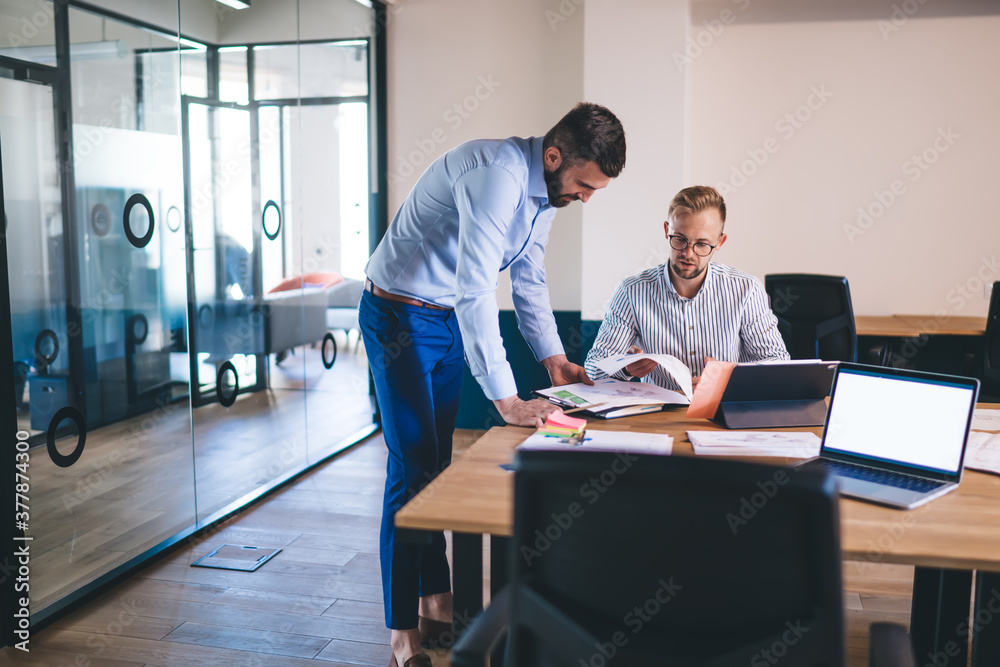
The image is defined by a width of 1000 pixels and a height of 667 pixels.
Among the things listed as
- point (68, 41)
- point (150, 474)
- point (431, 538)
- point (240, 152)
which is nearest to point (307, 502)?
point (150, 474)

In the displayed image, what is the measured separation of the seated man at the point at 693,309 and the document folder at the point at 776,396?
0.50 m

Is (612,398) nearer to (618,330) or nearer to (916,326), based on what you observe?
(618,330)

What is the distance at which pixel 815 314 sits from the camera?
3.72 metres

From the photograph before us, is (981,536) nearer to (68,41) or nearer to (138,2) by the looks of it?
(68,41)

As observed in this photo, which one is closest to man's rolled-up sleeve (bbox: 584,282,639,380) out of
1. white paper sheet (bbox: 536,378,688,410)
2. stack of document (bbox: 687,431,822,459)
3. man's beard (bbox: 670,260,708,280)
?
man's beard (bbox: 670,260,708,280)

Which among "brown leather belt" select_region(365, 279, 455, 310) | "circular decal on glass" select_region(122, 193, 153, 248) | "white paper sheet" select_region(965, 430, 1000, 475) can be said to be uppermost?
"circular decal on glass" select_region(122, 193, 153, 248)

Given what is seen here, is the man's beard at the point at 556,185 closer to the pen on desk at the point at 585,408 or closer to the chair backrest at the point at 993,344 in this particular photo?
the pen on desk at the point at 585,408

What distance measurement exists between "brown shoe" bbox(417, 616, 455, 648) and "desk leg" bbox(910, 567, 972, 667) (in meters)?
1.28

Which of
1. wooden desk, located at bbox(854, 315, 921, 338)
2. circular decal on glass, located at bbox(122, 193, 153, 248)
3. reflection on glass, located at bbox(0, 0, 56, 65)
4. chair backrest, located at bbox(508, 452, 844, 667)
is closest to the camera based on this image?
chair backrest, located at bbox(508, 452, 844, 667)

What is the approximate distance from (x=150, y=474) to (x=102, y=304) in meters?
0.76

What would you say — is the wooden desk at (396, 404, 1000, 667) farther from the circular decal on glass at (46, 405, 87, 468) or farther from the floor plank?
the circular decal on glass at (46, 405, 87, 468)

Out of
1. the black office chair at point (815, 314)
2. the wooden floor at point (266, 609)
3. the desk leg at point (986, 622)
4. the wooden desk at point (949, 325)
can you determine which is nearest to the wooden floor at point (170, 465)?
the wooden floor at point (266, 609)

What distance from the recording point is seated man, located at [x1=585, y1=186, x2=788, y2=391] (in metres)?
2.50

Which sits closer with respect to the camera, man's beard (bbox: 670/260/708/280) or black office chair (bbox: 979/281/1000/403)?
man's beard (bbox: 670/260/708/280)
